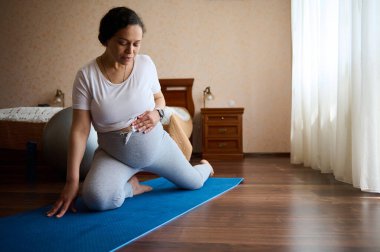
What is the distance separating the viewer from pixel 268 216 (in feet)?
5.80

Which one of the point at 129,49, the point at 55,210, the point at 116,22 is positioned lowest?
the point at 55,210

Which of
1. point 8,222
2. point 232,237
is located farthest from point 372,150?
point 8,222

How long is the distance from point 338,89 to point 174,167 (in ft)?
4.95

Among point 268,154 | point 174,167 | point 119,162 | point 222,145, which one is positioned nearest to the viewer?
point 119,162

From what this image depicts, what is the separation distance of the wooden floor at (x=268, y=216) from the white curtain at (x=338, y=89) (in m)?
0.25

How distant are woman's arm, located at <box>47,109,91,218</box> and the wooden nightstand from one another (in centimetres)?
291

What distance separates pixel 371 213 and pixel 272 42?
143 inches

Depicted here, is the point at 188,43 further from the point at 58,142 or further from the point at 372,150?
the point at 372,150

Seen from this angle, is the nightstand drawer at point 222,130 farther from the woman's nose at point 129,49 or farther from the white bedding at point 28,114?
the woman's nose at point 129,49

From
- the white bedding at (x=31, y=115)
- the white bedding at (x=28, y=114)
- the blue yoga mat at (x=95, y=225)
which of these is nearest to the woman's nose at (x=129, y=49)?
the blue yoga mat at (x=95, y=225)

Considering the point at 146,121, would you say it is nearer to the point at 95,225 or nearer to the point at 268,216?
the point at 95,225

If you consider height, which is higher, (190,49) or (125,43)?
(190,49)

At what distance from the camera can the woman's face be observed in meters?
1.66

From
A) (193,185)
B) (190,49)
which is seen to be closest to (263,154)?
(190,49)
